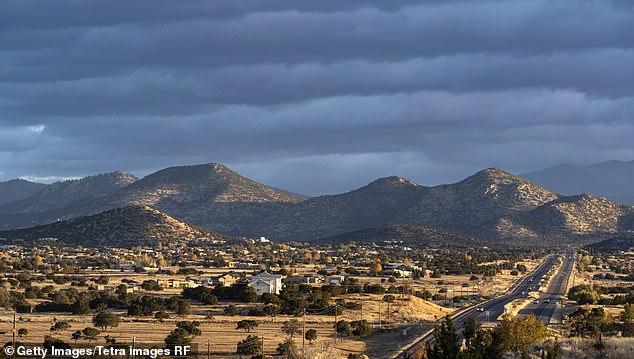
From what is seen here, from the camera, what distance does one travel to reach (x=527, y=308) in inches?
3989

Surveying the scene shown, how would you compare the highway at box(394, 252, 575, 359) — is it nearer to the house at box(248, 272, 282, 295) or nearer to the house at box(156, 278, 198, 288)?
the house at box(248, 272, 282, 295)

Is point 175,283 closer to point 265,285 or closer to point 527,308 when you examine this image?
point 265,285

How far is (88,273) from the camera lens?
143 meters

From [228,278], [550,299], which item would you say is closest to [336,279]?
[228,278]

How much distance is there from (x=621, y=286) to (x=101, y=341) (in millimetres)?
92339

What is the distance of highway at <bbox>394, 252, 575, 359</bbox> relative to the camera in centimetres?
8588

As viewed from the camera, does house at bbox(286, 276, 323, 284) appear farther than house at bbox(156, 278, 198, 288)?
Yes

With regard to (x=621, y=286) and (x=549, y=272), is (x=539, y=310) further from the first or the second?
(x=549, y=272)

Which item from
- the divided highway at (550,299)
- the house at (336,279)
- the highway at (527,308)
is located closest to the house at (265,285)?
the house at (336,279)
